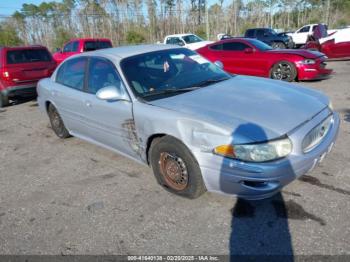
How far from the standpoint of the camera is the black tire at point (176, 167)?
2857mm

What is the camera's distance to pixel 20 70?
27.0 ft

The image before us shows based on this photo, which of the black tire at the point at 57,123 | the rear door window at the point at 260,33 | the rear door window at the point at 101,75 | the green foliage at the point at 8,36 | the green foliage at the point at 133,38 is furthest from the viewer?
the green foliage at the point at 133,38

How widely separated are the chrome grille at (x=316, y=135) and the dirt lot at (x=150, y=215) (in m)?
0.59

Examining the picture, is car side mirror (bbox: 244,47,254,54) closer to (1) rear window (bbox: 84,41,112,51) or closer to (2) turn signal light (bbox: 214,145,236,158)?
(1) rear window (bbox: 84,41,112,51)

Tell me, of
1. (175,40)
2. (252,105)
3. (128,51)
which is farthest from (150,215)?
(175,40)

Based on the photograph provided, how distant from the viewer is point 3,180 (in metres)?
4.04

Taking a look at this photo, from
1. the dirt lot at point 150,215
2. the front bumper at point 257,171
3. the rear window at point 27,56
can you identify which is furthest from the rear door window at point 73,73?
the rear window at point 27,56

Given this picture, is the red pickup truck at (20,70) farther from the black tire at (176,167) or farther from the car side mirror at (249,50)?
the black tire at (176,167)

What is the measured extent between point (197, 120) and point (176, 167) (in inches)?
23.6

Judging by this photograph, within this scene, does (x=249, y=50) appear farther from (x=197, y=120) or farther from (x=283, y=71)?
(x=197, y=120)

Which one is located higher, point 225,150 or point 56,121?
point 225,150

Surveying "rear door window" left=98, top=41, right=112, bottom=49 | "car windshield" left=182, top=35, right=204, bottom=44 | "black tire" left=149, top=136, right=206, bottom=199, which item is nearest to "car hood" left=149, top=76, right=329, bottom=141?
"black tire" left=149, top=136, right=206, bottom=199

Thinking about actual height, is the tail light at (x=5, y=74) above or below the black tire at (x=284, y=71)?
above

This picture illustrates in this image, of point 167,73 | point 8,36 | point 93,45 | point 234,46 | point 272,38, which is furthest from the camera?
point 8,36
